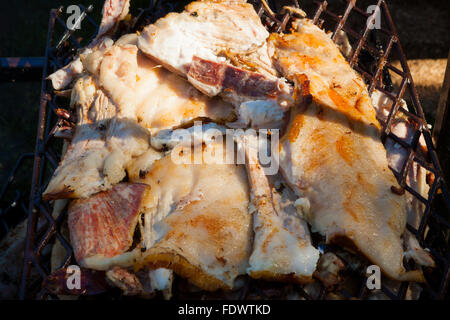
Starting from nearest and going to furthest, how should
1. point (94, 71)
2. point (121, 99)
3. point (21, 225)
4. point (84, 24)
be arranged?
point (121, 99), point (94, 71), point (21, 225), point (84, 24)

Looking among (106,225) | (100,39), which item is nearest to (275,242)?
(106,225)

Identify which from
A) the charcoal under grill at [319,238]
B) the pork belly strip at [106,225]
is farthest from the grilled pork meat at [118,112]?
the charcoal under grill at [319,238]

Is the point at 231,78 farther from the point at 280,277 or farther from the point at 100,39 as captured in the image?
the point at 100,39

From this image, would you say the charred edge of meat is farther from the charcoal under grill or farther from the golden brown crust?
the golden brown crust

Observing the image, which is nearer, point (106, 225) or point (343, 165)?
point (343, 165)

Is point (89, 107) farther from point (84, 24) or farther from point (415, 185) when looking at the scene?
point (84, 24)

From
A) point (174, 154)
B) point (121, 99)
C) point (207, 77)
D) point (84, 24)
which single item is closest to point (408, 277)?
point (174, 154)
